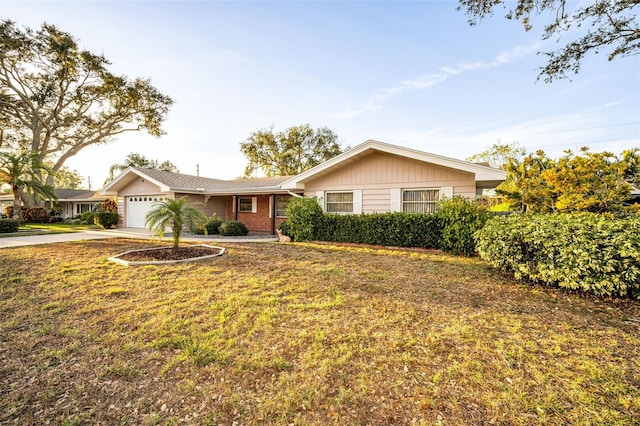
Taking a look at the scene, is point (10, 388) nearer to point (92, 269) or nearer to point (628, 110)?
point (92, 269)

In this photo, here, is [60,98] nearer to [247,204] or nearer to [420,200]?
[247,204]

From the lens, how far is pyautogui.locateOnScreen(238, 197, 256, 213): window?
16.7m

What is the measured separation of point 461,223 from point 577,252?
152 inches

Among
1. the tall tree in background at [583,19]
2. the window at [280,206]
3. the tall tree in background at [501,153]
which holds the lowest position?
the window at [280,206]

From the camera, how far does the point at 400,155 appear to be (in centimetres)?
1034

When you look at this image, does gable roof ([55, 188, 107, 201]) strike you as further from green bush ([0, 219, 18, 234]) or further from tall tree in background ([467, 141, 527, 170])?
tall tree in background ([467, 141, 527, 170])

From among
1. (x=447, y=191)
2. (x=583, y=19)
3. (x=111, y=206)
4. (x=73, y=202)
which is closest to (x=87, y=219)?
(x=111, y=206)

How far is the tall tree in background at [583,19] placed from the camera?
7680 mm

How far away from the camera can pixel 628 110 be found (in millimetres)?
12227

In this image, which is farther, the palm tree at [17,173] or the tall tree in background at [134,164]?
the tall tree in background at [134,164]

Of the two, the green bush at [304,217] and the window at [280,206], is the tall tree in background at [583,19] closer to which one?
the green bush at [304,217]

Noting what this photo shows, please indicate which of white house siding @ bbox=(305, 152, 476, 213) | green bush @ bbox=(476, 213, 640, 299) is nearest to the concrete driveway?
white house siding @ bbox=(305, 152, 476, 213)

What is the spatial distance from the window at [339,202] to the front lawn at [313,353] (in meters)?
6.73

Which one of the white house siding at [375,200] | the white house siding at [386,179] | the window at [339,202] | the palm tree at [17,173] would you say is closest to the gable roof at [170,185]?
the window at [339,202]
